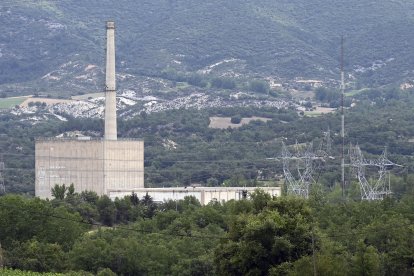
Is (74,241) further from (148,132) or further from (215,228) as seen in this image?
(148,132)

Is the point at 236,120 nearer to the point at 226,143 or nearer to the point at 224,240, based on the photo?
the point at 226,143

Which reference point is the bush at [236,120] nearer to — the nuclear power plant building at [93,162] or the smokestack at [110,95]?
the smokestack at [110,95]

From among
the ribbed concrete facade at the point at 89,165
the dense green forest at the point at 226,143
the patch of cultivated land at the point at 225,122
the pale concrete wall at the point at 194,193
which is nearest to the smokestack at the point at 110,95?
the ribbed concrete facade at the point at 89,165

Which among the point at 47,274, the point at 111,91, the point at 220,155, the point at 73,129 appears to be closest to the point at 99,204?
the point at 111,91

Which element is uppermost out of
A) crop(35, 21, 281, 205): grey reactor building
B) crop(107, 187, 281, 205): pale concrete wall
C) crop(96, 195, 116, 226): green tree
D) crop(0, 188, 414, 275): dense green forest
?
crop(35, 21, 281, 205): grey reactor building

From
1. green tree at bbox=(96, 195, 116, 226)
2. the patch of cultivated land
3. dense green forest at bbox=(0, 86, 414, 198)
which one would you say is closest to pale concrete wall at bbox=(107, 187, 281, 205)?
dense green forest at bbox=(0, 86, 414, 198)

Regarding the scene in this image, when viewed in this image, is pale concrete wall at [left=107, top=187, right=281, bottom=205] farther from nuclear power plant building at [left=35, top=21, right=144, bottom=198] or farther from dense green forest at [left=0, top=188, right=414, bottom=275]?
dense green forest at [left=0, top=188, right=414, bottom=275]

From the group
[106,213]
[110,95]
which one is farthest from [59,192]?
[110,95]

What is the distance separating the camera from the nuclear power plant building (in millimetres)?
129500

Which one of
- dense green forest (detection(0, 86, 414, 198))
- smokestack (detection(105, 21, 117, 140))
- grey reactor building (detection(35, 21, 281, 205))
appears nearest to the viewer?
grey reactor building (detection(35, 21, 281, 205))

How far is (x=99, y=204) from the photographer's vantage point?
11088 centimetres

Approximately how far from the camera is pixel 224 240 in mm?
76438

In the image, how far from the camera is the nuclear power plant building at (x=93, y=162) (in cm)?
12950

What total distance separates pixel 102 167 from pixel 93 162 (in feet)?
3.00
